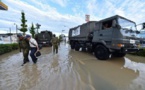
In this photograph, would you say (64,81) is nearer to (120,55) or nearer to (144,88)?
(144,88)

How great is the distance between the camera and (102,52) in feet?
26.3

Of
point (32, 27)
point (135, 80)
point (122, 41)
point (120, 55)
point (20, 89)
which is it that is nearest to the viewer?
point (20, 89)

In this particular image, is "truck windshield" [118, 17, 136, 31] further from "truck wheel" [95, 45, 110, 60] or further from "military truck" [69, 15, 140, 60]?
"truck wheel" [95, 45, 110, 60]

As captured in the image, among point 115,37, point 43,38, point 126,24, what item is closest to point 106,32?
point 115,37

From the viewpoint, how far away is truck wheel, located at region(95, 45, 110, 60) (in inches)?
306

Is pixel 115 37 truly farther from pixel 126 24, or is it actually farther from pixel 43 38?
pixel 43 38

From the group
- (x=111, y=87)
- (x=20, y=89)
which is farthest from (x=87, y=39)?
(x=20, y=89)

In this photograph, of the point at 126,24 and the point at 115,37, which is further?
the point at 126,24

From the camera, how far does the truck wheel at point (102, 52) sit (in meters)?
7.77

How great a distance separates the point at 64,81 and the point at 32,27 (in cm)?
3685

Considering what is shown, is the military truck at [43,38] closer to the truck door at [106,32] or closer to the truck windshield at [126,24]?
the truck door at [106,32]

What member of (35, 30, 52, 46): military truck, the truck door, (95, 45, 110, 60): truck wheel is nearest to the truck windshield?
the truck door

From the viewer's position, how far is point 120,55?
926 centimetres

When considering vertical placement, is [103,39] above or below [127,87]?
above
